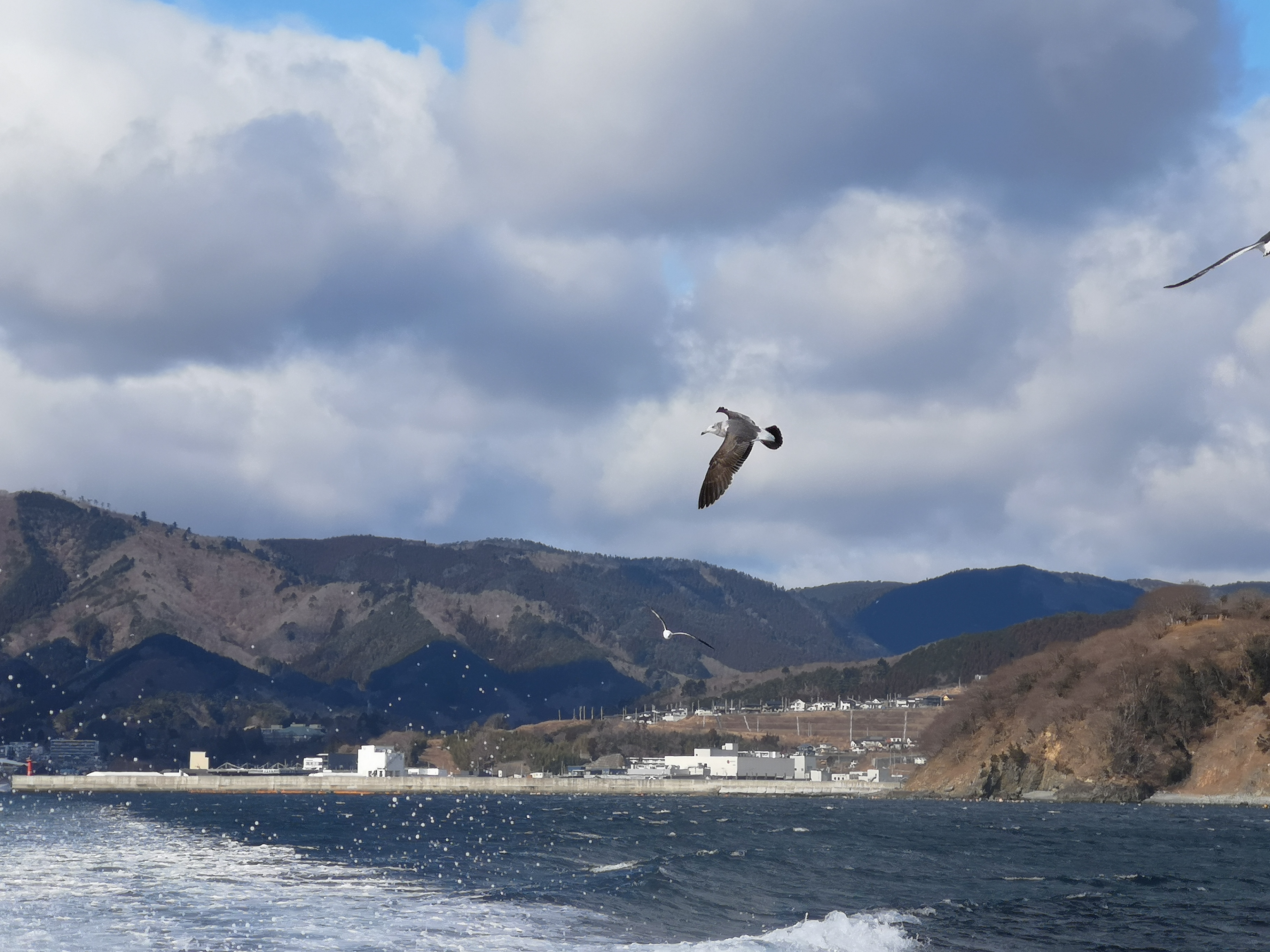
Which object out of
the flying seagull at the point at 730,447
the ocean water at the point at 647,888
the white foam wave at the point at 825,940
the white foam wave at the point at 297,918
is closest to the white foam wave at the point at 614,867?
the ocean water at the point at 647,888

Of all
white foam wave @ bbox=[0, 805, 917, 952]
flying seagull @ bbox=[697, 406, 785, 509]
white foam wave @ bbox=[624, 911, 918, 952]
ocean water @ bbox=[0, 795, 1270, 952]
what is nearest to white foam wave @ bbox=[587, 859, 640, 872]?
ocean water @ bbox=[0, 795, 1270, 952]

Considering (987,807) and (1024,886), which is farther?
(987,807)

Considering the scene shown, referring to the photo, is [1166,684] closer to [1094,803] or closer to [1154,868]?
[1094,803]

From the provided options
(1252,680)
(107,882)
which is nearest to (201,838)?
(107,882)

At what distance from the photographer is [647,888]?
70938 mm

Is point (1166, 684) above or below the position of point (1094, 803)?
above

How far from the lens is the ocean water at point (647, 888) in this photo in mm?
52344

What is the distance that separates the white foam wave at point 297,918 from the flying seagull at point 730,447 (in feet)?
75.6

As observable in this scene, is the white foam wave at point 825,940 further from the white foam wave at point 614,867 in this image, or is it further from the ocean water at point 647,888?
the white foam wave at point 614,867

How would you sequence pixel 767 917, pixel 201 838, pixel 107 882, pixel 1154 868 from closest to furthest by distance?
pixel 767 917, pixel 107 882, pixel 1154 868, pixel 201 838

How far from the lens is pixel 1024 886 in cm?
7175

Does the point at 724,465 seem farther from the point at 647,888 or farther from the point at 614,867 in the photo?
the point at 614,867

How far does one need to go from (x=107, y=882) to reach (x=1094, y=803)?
5735 inches

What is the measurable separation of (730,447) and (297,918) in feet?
109
